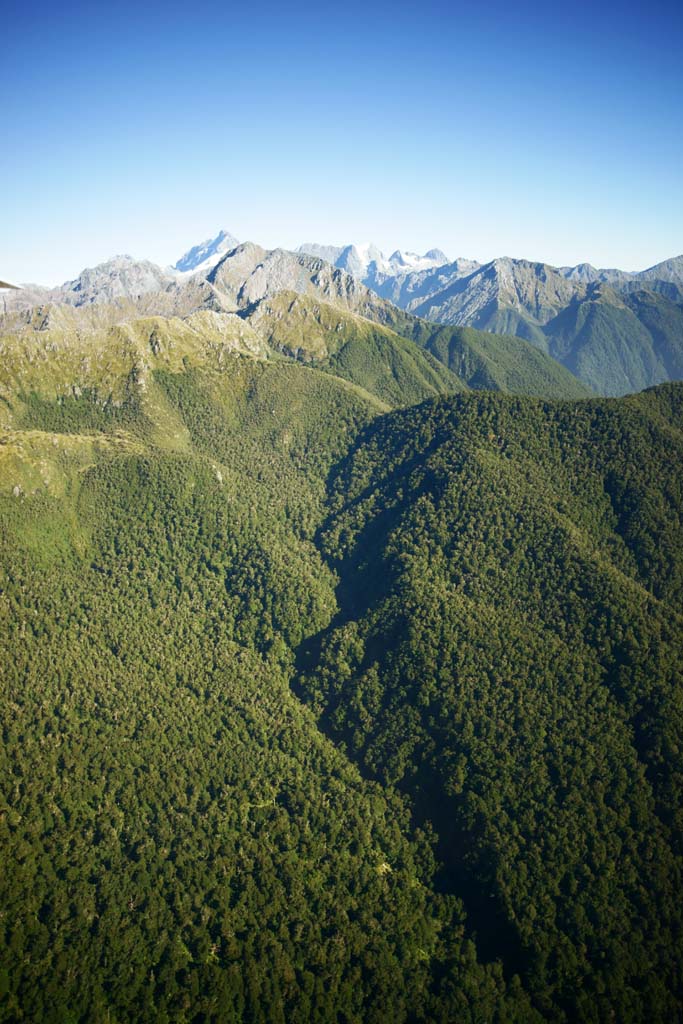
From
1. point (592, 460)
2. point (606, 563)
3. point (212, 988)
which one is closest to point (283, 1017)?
point (212, 988)

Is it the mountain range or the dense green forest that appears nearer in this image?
the mountain range

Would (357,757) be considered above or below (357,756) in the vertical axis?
below

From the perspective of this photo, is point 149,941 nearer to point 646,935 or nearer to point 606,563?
point 646,935

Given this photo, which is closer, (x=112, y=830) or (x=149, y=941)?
(x=149, y=941)

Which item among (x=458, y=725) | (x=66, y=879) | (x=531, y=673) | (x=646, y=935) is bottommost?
(x=66, y=879)

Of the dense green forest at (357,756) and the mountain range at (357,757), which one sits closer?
the mountain range at (357,757)

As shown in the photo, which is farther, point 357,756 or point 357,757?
point 357,756

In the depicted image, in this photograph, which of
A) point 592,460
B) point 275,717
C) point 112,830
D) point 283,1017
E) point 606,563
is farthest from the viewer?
point 592,460

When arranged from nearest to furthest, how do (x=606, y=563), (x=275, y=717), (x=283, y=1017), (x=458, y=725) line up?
(x=283, y=1017), (x=458, y=725), (x=275, y=717), (x=606, y=563)
